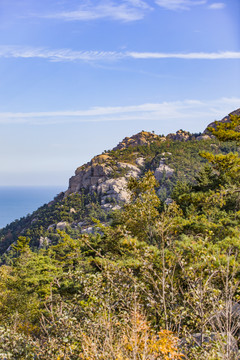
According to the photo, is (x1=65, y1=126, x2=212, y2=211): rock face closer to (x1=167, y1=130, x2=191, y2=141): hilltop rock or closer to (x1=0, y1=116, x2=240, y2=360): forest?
(x1=167, y1=130, x2=191, y2=141): hilltop rock

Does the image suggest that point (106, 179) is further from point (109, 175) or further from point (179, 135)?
point (179, 135)

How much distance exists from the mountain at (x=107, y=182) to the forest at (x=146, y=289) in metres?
38.6

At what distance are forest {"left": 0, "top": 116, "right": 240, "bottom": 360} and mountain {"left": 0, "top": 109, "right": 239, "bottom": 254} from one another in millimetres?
38580

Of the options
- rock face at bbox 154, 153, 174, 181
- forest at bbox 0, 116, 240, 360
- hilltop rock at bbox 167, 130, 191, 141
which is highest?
hilltop rock at bbox 167, 130, 191, 141

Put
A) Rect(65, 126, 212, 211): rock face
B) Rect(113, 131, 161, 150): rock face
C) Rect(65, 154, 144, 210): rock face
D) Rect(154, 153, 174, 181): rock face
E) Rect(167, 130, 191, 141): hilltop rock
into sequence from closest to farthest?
Rect(65, 154, 144, 210): rock face, Rect(65, 126, 212, 211): rock face, Rect(154, 153, 174, 181): rock face, Rect(167, 130, 191, 141): hilltop rock, Rect(113, 131, 161, 150): rock face

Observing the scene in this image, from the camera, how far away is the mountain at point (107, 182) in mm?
68812

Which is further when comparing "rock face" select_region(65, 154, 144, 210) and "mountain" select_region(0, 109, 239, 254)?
"rock face" select_region(65, 154, 144, 210)

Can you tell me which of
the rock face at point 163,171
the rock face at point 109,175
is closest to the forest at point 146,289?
the rock face at point 109,175

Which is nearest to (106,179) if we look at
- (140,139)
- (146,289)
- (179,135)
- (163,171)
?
(163,171)

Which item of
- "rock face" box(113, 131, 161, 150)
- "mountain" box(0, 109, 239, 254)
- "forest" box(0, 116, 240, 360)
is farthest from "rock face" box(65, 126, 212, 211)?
"forest" box(0, 116, 240, 360)

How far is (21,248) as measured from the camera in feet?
91.6

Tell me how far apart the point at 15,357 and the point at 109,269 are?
192 centimetres

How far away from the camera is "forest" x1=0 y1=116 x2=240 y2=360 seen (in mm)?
3984

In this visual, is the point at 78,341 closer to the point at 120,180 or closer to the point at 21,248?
the point at 21,248
